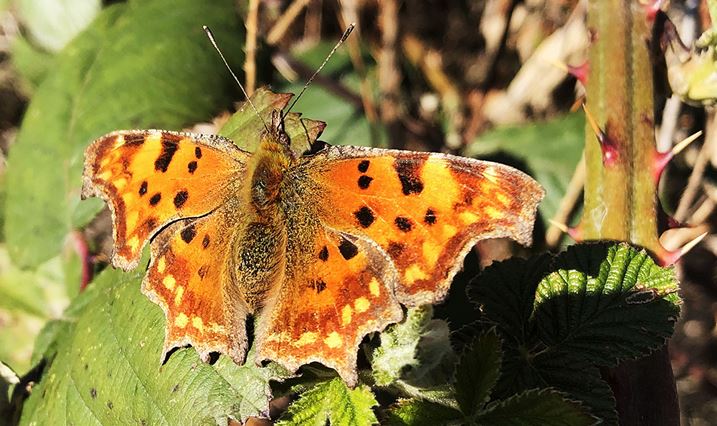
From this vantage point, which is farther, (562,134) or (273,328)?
(562,134)

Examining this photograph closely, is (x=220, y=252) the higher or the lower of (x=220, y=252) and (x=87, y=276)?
the lower

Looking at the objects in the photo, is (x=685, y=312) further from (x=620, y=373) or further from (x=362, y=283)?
(x=362, y=283)

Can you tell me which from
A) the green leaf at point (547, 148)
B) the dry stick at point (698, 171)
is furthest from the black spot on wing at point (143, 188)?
the dry stick at point (698, 171)

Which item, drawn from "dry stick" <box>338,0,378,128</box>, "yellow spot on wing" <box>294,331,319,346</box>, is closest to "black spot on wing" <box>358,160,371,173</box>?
"yellow spot on wing" <box>294,331,319,346</box>

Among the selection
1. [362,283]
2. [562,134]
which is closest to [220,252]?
[362,283]

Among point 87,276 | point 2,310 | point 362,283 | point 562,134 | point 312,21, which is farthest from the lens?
point 312,21

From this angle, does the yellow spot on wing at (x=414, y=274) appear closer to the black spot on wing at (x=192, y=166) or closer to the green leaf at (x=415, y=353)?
the green leaf at (x=415, y=353)
